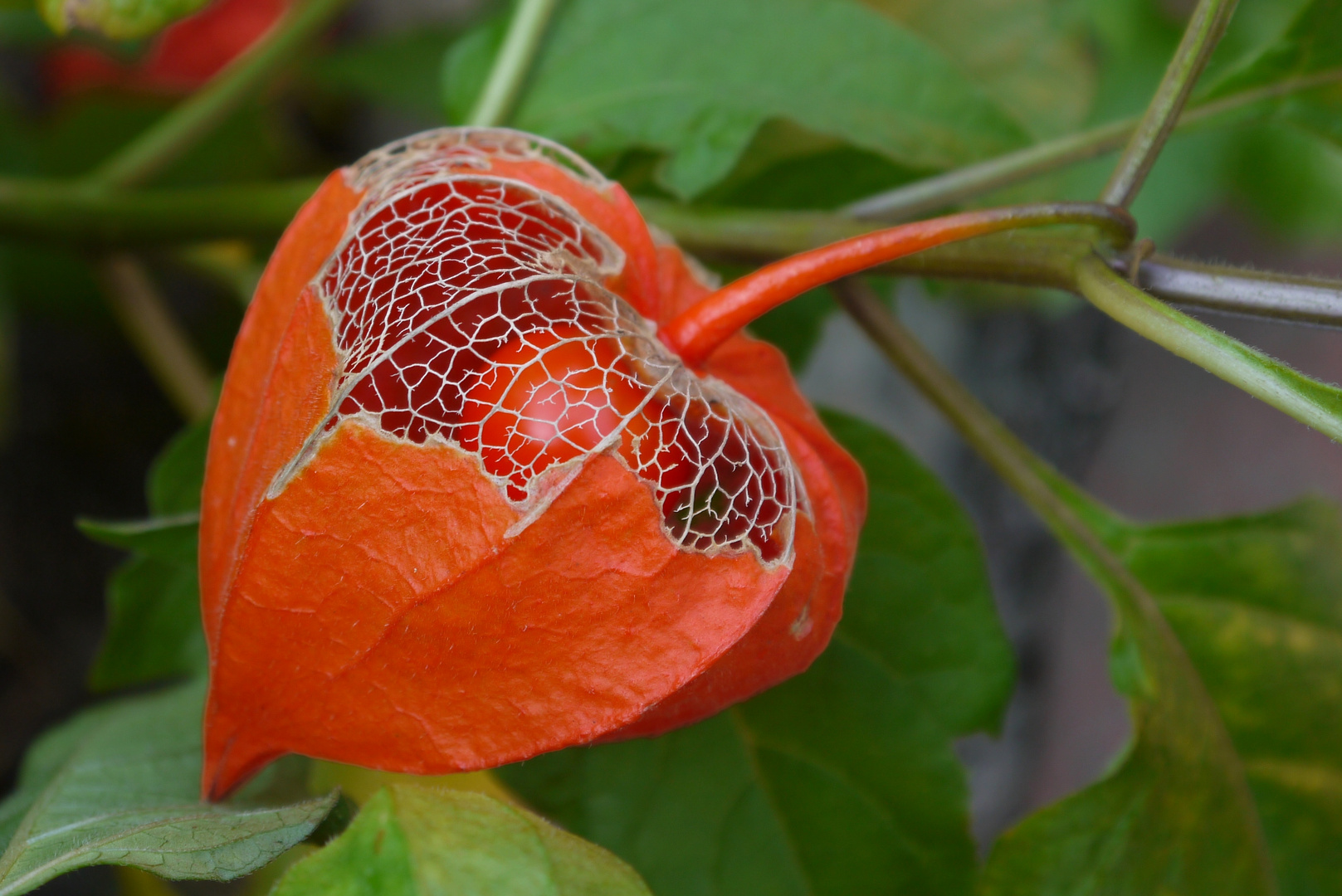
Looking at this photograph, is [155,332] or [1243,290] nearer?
[1243,290]

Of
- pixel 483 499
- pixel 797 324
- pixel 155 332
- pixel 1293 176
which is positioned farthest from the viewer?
pixel 1293 176

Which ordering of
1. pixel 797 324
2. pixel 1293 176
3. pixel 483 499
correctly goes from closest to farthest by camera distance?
pixel 483 499
pixel 797 324
pixel 1293 176

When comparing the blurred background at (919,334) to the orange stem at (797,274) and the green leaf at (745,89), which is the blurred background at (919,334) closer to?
the green leaf at (745,89)

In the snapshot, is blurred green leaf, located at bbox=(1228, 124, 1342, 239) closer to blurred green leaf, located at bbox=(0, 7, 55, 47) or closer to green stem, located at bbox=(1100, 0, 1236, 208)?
green stem, located at bbox=(1100, 0, 1236, 208)

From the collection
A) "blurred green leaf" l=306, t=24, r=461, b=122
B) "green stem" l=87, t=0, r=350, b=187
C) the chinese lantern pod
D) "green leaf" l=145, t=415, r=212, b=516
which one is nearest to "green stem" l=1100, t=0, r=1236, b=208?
the chinese lantern pod

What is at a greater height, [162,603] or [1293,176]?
[1293,176]

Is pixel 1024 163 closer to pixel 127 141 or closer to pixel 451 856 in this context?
pixel 451 856

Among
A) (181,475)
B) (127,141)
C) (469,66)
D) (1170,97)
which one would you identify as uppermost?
(1170,97)

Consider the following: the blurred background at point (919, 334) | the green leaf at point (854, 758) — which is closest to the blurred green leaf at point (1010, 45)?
the blurred background at point (919, 334)

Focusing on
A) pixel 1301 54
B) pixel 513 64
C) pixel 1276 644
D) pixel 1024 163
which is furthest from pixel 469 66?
pixel 1276 644
